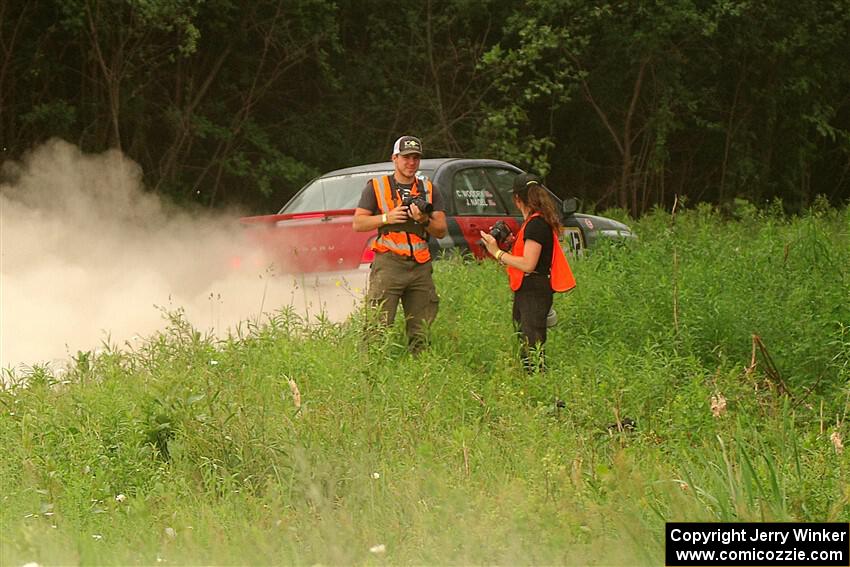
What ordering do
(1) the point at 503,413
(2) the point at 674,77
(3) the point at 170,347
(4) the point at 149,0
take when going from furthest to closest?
(2) the point at 674,77
(4) the point at 149,0
(3) the point at 170,347
(1) the point at 503,413

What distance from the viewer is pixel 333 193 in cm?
1179

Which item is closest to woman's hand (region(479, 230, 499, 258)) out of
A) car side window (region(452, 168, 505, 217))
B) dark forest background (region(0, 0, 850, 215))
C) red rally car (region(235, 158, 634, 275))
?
red rally car (region(235, 158, 634, 275))

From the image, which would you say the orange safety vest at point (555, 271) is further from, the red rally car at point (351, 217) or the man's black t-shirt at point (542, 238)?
the red rally car at point (351, 217)

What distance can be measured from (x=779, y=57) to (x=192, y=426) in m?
22.2

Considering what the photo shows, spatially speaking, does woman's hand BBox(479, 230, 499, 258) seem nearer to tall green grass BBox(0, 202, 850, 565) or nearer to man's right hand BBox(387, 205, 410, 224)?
man's right hand BBox(387, 205, 410, 224)

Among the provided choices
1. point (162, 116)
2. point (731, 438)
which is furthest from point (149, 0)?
point (731, 438)

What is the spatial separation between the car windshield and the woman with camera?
2.94 m

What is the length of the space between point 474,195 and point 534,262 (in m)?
3.54

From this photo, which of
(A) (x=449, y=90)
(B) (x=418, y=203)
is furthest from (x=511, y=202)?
(A) (x=449, y=90)

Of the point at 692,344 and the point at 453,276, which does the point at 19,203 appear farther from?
the point at 692,344

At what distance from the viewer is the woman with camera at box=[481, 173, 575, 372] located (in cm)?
859

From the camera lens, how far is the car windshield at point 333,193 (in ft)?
37.9

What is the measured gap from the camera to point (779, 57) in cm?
2653

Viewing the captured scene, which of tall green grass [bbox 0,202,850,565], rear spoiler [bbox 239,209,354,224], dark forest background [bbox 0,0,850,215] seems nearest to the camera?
tall green grass [bbox 0,202,850,565]
